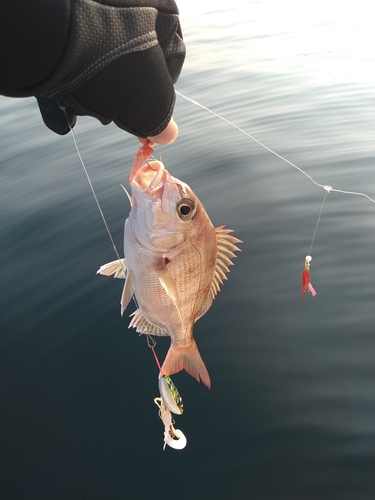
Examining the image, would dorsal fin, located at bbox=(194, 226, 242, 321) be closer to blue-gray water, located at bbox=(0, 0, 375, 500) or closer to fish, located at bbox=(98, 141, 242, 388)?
fish, located at bbox=(98, 141, 242, 388)

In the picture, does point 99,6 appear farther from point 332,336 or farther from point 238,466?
point 332,336

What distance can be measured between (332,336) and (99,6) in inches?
119

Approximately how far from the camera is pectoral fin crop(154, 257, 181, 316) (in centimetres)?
222

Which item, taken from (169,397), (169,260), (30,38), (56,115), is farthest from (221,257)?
(30,38)

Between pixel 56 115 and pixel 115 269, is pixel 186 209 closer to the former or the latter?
pixel 115 269

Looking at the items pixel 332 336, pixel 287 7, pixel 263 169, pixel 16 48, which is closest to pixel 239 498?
pixel 332 336

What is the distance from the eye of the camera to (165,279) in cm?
223

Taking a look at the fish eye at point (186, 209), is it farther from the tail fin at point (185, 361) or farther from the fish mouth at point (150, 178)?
the tail fin at point (185, 361)

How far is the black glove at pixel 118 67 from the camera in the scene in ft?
4.17

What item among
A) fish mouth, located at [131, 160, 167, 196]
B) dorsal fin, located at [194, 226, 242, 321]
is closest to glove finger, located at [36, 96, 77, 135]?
fish mouth, located at [131, 160, 167, 196]

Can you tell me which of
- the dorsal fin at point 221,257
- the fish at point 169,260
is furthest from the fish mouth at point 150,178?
the dorsal fin at point 221,257

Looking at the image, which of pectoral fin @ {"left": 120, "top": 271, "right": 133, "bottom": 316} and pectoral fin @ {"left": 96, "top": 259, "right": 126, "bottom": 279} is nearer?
pectoral fin @ {"left": 120, "top": 271, "right": 133, "bottom": 316}

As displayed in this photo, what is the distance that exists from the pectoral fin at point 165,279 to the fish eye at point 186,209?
0.24m

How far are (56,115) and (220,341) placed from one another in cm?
254
